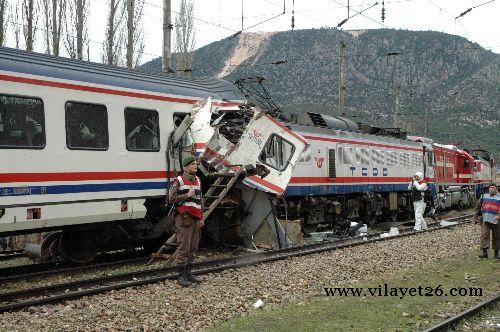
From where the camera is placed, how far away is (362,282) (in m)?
9.26

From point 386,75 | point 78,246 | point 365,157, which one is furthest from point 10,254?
point 386,75

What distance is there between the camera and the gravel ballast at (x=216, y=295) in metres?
6.50

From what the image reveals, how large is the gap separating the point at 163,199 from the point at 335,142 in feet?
25.0

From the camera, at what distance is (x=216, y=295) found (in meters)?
7.99

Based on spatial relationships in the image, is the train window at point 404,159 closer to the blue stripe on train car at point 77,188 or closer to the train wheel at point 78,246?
the blue stripe on train car at point 77,188

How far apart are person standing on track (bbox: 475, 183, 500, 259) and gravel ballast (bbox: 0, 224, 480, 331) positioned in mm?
664

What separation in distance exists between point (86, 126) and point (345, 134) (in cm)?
1030

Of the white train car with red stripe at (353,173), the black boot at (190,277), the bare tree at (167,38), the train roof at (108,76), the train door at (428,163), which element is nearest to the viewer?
the black boot at (190,277)

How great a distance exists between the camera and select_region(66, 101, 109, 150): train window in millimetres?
9484

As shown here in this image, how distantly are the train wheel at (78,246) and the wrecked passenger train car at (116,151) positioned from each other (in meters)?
0.02

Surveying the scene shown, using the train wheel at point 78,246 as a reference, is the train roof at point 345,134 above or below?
above

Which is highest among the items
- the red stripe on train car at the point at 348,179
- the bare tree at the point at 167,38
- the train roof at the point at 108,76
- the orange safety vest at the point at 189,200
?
the bare tree at the point at 167,38

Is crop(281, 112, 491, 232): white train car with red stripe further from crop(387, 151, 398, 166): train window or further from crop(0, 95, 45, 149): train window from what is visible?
crop(0, 95, 45, 149): train window

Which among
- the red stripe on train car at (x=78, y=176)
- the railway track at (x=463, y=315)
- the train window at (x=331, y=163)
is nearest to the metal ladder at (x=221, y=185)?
the red stripe on train car at (x=78, y=176)
